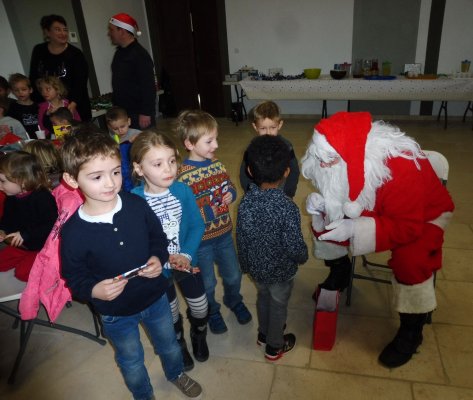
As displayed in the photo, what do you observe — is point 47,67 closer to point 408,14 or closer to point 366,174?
point 366,174

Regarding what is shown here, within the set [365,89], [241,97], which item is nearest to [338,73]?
[365,89]

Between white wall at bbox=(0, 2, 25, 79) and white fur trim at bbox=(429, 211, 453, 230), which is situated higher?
white wall at bbox=(0, 2, 25, 79)

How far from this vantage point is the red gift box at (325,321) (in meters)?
1.94

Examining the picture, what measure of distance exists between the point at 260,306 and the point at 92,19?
607 centimetres

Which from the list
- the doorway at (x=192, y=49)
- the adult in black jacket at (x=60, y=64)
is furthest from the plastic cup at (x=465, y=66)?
the adult in black jacket at (x=60, y=64)

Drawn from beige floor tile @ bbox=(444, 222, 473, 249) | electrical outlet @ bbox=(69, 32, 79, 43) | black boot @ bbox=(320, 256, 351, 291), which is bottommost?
beige floor tile @ bbox=(444, 222, 473, 249)

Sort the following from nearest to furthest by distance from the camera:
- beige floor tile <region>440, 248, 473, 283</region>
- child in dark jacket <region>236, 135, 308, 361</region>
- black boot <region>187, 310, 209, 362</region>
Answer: child in dark jacket <region>236, 135, 308, 361</region>, black boot <region>187, 310, 209, 362</region>, beige floor tile <region>440, 248, 473, 283</region>

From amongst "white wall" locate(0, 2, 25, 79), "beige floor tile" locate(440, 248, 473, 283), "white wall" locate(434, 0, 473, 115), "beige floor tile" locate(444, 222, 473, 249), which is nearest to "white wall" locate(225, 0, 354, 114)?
"white wall" locate(434, 0, 473, 115)

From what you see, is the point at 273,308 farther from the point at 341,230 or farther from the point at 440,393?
the point at 440,393

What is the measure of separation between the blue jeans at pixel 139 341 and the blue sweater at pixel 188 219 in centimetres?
26

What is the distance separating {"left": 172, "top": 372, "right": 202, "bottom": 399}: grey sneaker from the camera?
1.82m

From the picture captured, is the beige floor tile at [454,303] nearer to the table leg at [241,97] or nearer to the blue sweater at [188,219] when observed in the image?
the blue sweater at [188,219]

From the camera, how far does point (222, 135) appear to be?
646 centimetres

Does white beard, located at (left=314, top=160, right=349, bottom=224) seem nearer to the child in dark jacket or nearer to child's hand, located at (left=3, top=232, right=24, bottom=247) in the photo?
the child in dark jacket
